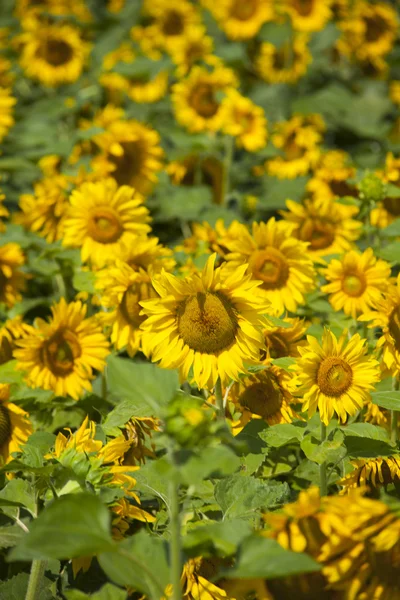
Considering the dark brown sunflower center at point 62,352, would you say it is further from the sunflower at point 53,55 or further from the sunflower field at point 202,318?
the sunflower at point 53,55

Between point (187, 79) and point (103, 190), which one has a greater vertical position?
point (103, 190)

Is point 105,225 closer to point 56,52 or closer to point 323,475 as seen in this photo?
point 323,475

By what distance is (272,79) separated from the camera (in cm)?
549

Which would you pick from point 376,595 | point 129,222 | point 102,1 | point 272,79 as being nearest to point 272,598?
point 376,595

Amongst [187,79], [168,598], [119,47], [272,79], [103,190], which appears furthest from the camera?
[119,47]

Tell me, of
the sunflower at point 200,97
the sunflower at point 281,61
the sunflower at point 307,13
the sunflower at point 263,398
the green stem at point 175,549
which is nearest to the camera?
the green stem at point 175,549

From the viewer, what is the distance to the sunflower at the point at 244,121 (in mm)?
4234

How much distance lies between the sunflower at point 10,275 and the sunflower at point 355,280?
115cm

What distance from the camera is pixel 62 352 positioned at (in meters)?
2.61

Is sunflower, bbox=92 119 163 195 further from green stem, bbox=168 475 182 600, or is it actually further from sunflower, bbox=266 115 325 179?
green stem, bbox=168 475 182 600

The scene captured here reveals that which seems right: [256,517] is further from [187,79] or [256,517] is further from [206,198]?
[187,79]

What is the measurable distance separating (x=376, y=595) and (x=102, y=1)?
→ 703cm

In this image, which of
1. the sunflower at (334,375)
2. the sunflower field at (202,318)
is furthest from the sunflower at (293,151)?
the sunflower at (334,375)

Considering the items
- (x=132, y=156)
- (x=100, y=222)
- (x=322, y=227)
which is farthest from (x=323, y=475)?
(x=132, y=156)
